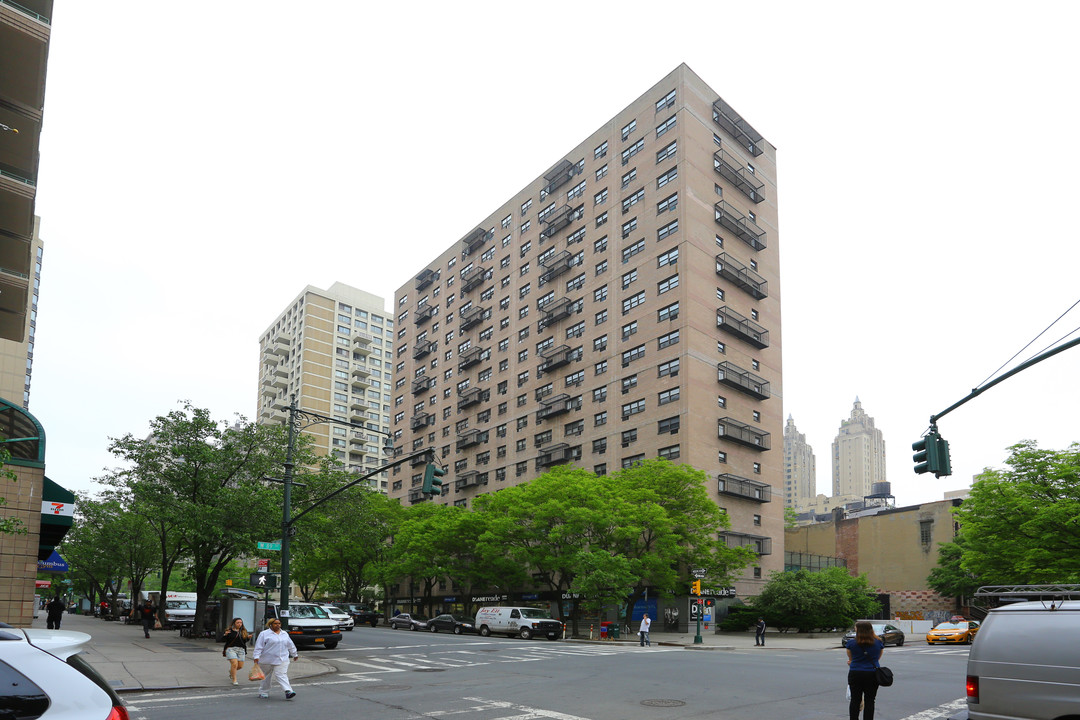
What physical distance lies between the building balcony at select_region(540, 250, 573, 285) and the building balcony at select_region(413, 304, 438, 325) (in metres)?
24.9

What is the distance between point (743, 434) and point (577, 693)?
48036 millimetres

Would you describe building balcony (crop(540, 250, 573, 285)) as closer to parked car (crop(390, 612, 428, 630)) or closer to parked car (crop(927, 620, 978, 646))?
parked car (crop(390, 612, 428, 630))

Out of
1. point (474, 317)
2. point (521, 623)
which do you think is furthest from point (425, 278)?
point (521, 623)

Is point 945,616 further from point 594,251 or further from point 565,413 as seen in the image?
point 594,251

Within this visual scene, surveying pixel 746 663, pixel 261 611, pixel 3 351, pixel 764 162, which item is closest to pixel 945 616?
pixel 764 162

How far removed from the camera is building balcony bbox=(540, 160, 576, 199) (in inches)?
3063

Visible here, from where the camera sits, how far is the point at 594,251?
237 feet

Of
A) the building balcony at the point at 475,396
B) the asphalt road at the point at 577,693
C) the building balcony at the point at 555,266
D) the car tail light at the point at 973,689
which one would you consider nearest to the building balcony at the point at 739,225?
the building balcony at the point at 555,266

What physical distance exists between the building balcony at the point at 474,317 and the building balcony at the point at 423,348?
9084mm

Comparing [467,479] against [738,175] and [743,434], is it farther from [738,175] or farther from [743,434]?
[738,175]

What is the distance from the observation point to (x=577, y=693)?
16.4m

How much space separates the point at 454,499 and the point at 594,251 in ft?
107

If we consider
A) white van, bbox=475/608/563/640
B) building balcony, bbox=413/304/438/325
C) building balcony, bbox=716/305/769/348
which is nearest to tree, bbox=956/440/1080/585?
building balcony, bbox=716/305/769/348

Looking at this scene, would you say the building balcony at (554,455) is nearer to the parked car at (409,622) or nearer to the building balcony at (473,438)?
the building balcony at (473,438)
